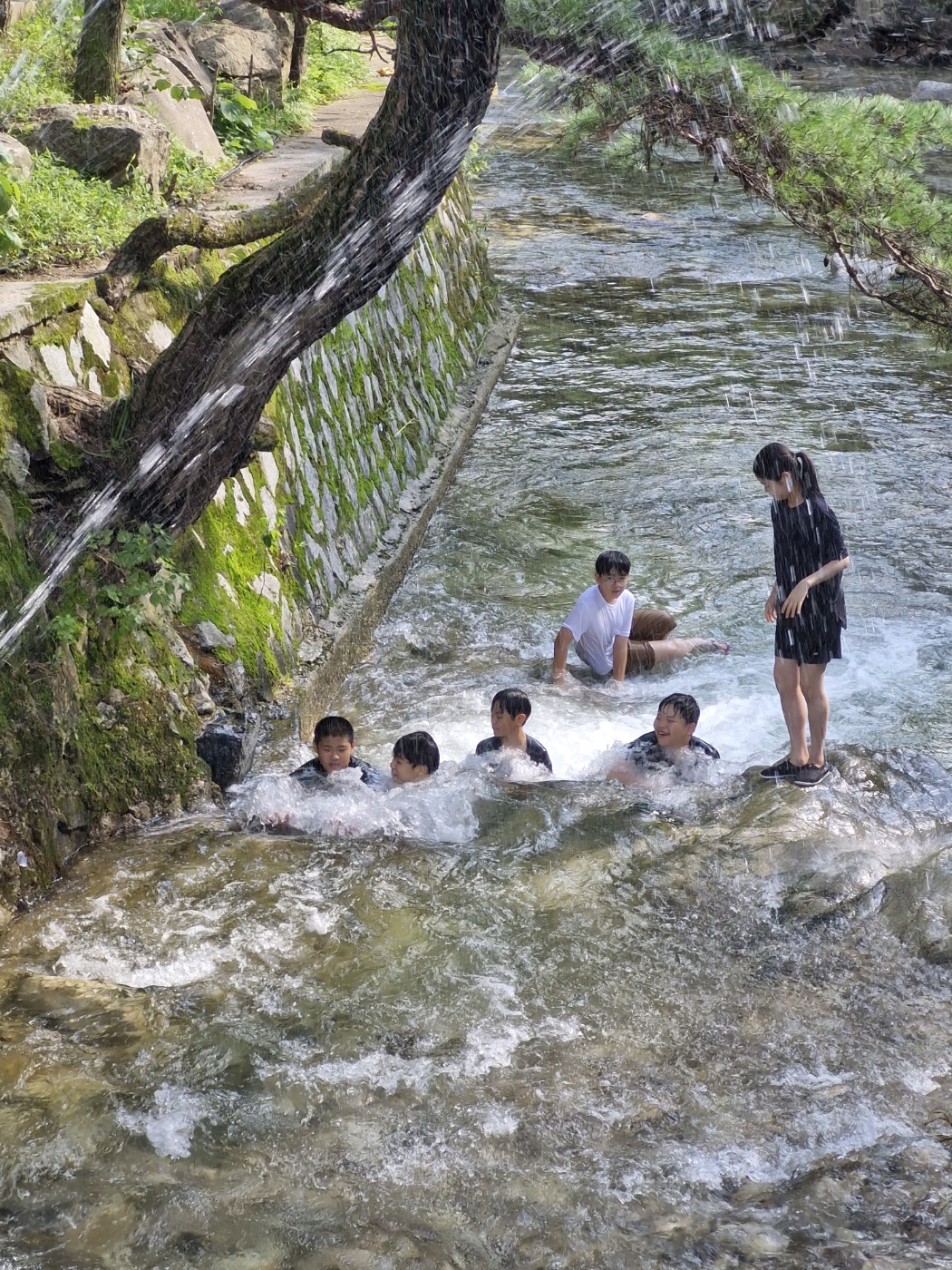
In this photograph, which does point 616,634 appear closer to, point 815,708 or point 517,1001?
point 815,708

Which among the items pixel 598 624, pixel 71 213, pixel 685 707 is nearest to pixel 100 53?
pixel 71 213

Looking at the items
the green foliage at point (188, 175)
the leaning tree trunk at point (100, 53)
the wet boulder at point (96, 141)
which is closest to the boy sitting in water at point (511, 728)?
the green foliage at point (188, 175)

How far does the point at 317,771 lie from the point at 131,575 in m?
1.28

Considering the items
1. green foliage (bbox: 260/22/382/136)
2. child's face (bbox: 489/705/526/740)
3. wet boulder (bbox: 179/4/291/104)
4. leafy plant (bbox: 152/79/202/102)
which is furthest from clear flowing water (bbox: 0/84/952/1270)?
wet boulder (bbox: 179/4/291/104)

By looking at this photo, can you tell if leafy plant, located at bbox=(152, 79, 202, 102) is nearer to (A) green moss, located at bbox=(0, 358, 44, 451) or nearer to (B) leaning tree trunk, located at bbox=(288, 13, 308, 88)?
(B) leaning tree trunk, located at bbox=(288, 13, 308, 88)

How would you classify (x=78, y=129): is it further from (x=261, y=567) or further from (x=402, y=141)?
(x=402, y=141)

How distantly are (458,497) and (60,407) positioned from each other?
5477 millimetres

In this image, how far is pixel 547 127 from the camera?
23547 mm

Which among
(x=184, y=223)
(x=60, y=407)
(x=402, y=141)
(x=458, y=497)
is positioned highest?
(x=402, y=141)

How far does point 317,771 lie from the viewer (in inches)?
241

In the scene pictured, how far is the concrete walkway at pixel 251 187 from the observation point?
5.94 metres

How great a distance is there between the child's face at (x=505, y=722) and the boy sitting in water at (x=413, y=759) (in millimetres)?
431

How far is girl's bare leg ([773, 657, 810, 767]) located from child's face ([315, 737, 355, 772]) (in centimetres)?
212

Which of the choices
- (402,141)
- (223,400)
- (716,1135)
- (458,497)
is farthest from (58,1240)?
(458,497)
